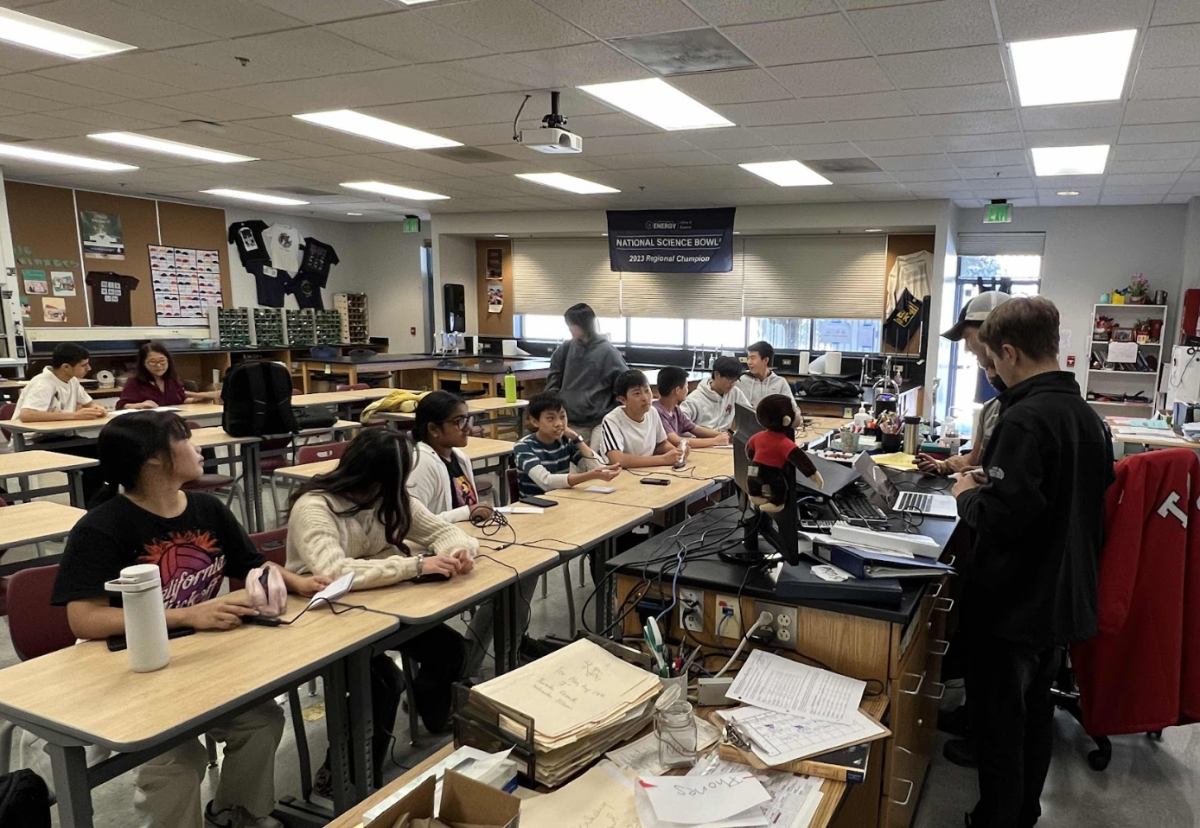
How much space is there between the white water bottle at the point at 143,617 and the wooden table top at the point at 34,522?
1474 millimetres

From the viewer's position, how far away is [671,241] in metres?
8.65

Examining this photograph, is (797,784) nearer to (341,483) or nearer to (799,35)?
(341,483)

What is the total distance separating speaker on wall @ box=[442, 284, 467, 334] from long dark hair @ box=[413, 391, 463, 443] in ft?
24.3

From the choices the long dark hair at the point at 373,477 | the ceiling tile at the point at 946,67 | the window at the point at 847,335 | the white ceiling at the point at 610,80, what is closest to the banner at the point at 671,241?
the window at the point at 847,335

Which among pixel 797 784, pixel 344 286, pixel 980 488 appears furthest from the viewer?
pixel 344 286

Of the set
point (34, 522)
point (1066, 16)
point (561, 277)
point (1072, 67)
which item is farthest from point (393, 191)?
point (1066, 16)

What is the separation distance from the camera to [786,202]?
788 centimetres

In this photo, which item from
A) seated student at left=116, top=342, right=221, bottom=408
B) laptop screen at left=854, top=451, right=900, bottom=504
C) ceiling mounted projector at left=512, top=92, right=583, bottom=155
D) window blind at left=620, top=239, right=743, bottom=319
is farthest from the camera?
window blind at left=620, top=239, right=743, bottom=319

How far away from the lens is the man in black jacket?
5.97ft

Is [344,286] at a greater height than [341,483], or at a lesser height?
greater

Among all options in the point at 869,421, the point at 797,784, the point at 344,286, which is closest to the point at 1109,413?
the point at 869,421

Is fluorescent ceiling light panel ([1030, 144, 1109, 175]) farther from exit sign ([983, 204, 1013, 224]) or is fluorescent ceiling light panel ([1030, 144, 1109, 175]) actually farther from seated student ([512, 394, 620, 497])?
seated student ([512, 394, 620, 497])

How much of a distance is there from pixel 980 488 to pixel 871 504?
741mm

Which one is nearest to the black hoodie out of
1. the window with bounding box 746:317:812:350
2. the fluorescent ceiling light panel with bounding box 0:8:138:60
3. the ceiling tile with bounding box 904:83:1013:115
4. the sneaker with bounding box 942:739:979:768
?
the sneaker with bounding box 942:739:979:768
